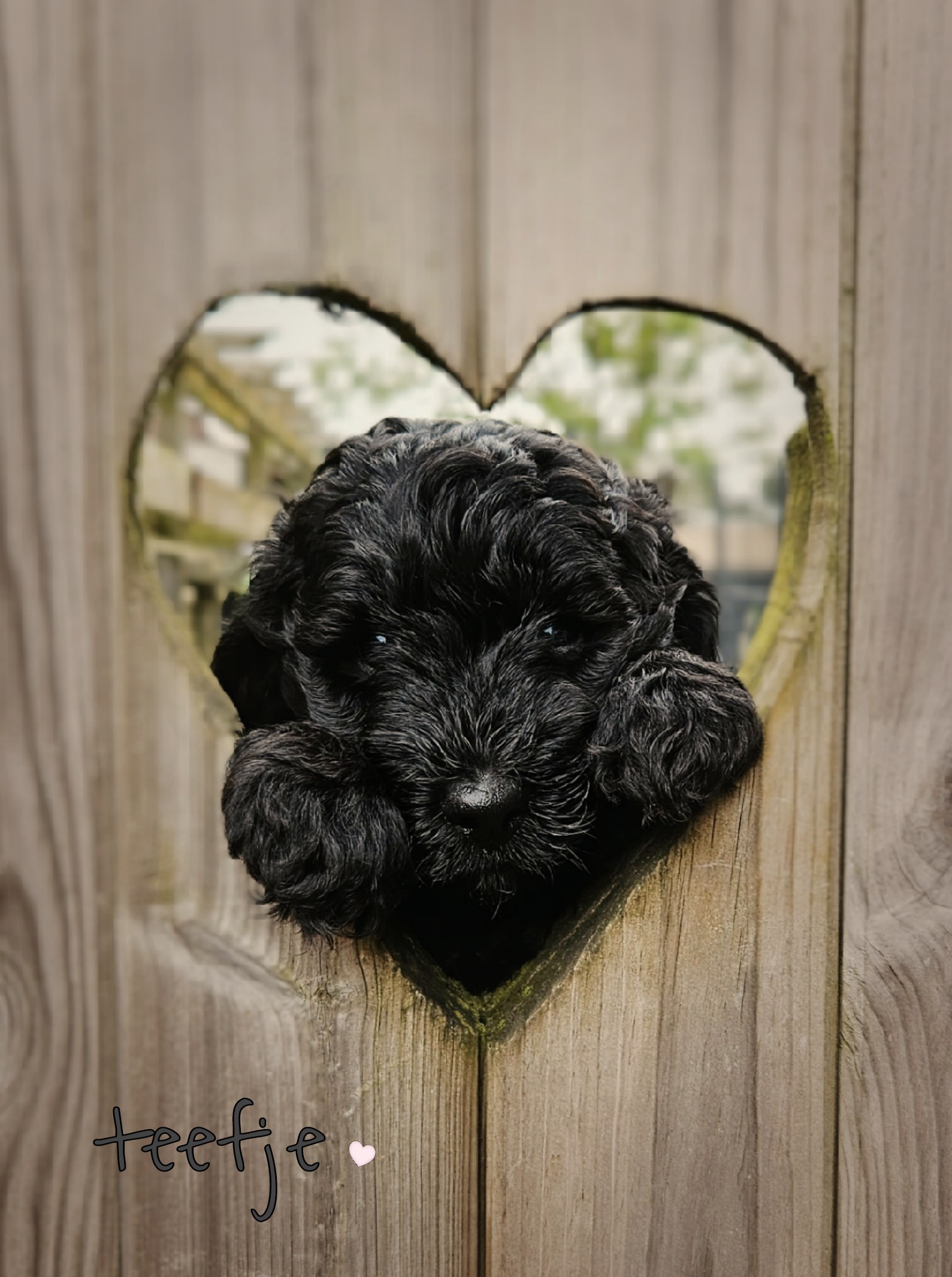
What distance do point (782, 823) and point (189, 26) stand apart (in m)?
1.14

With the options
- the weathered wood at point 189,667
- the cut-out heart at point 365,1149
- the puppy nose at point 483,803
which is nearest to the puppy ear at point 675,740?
the puppy nose at point 483,803

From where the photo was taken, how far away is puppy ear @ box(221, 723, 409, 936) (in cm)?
108

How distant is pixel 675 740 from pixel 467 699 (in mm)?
253

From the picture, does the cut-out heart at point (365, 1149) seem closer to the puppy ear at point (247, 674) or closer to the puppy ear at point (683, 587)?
the puppy ear at point (247, 674)

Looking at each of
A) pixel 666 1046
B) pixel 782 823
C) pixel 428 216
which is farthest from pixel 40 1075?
pixel 428 216

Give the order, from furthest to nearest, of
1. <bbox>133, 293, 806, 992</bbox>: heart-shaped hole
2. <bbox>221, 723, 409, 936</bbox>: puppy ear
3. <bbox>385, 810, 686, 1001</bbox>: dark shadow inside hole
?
<bbox>133, 293, 806, 992</bbox>: heart-shaped hole, <bbox>385, 810, 686, 1001</bbox>: dark shadow inside hole, <bbox>221, 723, 409, 936</bbox>: puppy ear

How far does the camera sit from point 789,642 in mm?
1153

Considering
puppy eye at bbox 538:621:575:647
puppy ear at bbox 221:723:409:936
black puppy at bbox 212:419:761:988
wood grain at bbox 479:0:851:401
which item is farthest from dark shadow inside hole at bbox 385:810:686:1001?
wood grain at bbox 479:0:851:401

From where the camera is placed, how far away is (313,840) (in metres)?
1.09

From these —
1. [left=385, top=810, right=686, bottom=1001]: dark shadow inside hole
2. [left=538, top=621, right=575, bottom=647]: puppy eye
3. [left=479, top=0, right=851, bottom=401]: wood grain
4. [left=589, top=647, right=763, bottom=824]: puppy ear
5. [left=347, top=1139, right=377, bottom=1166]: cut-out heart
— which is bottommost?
[left=347, top=1139, right=377, bottom=1166]: cut-out heart

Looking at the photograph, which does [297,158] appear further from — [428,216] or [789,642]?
[789,642]

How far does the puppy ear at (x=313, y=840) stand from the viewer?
1084mm

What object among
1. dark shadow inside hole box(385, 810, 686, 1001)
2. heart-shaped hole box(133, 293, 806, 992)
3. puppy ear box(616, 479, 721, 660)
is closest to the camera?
dark shadow inside hole box(385, 810, 686, 1001)

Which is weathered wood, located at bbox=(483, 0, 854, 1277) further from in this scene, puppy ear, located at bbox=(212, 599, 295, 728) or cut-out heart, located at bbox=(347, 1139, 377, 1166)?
puppy ear, located at bbox=(212, 599, 295, 728)
